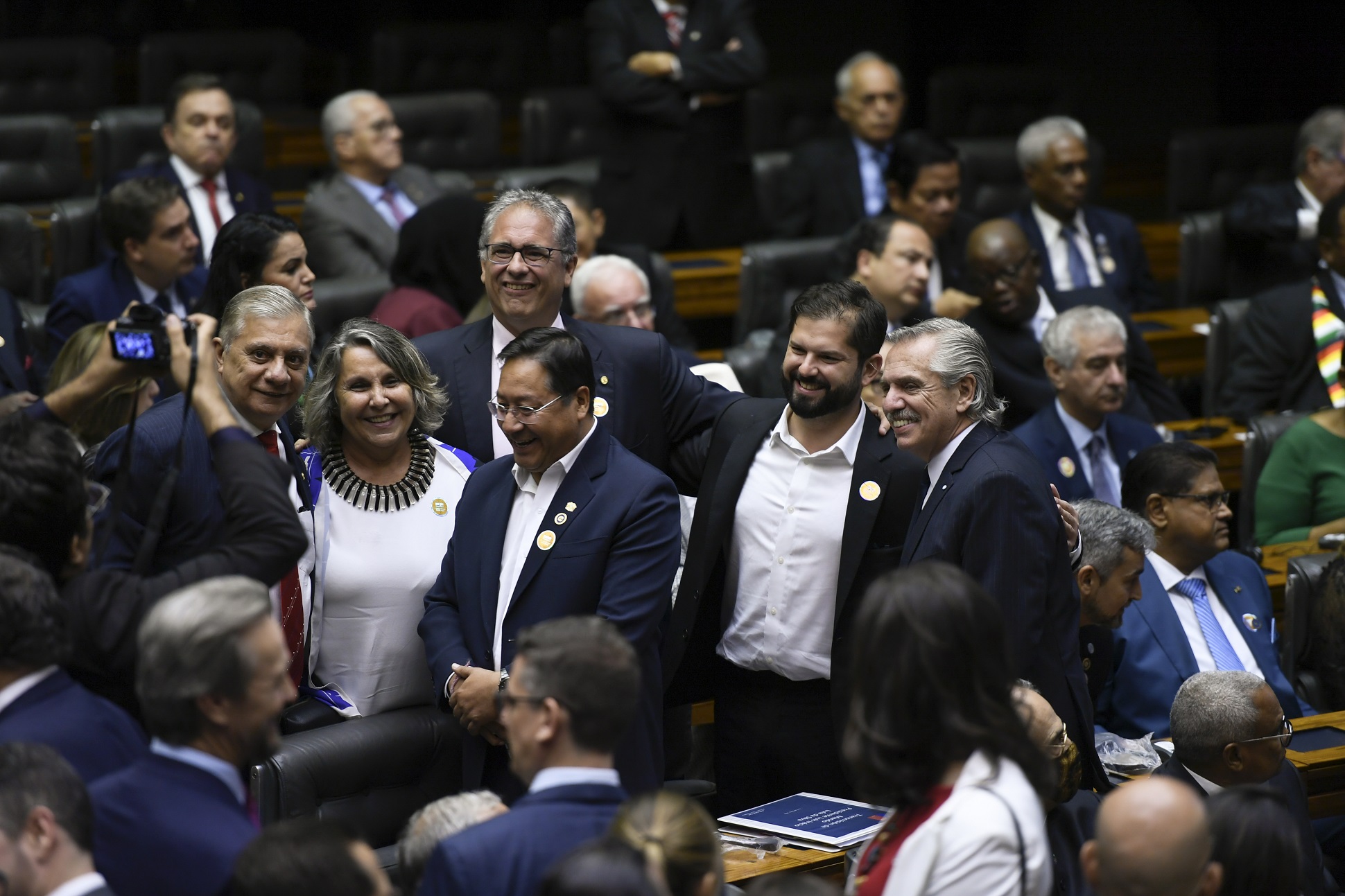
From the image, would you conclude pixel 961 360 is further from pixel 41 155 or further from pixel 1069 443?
pixel 41 155

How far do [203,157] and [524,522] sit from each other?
9.09 ft

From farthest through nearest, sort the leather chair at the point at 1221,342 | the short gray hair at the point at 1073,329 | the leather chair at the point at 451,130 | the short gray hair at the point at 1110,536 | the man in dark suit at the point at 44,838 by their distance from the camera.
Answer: the leather chair at the point at 451,130 < the leather chair at the point at 1221,342 < the short gray hair at the point at 1073,329 < the short gray hair at the point at 1110,536 < the man in dark suit at the point at 44,838

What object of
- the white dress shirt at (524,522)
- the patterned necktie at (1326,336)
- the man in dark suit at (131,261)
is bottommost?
the white dress shirt at (524,522)

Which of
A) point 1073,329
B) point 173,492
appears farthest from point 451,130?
point 173,492

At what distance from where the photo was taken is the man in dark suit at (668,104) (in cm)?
579

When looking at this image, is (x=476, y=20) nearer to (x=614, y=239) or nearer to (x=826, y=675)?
(x=614, y=239)

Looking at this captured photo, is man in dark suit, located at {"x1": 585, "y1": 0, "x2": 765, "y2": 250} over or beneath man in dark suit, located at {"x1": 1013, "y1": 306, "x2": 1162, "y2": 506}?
over

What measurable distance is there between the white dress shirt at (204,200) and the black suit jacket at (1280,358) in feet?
10.6

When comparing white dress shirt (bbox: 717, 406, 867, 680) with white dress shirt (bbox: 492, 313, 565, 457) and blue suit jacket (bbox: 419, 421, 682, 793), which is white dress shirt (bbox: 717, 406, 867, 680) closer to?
blue suit jacket (bbox: 419, 421, 682, 793)

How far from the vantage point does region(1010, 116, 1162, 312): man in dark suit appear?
5.76m

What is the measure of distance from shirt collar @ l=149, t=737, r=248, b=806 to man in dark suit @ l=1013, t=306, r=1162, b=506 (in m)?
2.89

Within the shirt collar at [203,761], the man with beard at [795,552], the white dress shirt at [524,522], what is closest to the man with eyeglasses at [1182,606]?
the man with beard at [795,552]

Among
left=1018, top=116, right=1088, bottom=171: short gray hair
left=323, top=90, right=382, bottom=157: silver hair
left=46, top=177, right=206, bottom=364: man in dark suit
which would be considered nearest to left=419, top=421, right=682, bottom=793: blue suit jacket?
left=46, top=177, right=206, bottom=364: man in dark suit

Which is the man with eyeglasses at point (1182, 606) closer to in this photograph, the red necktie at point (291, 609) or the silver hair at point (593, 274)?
the silver hair at point (593, 274)
